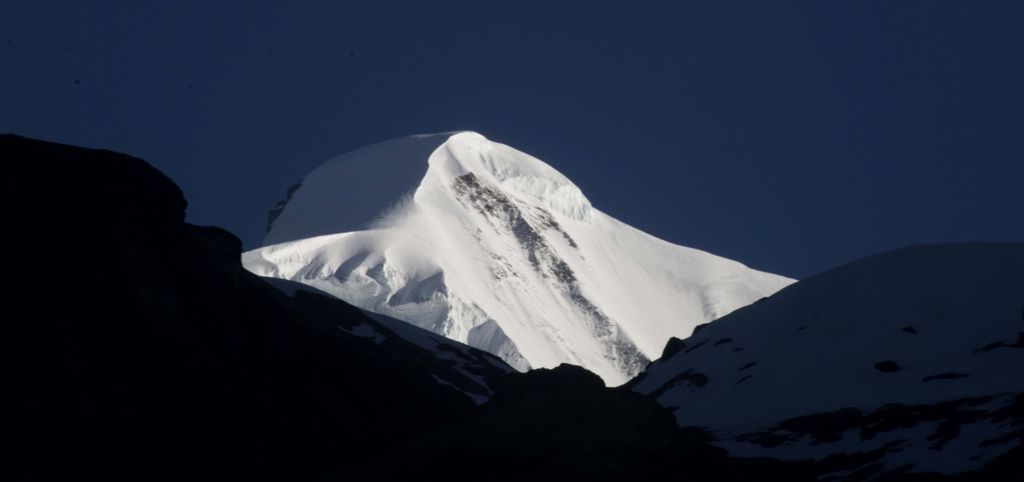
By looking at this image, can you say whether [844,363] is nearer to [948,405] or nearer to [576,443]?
[948,405]

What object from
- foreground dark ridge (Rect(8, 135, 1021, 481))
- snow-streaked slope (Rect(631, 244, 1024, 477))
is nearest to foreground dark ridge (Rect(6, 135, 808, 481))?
foreground dark ridge (Rect(8, 135, 1021, 481))

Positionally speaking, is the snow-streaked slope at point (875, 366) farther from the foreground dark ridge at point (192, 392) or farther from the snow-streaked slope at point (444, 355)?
the snow-streaked slope at point (444, 355)

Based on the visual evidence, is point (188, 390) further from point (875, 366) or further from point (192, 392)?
point (875, 366)

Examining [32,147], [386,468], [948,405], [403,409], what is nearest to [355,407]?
[403,409]

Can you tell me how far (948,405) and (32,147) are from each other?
45981mm

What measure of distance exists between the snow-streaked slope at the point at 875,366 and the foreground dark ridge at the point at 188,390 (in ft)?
17.5

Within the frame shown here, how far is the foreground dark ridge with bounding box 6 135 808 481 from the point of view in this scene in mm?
79312

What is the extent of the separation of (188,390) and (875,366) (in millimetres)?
42467

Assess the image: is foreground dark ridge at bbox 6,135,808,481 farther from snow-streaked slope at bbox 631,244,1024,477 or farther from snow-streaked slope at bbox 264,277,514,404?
snow-streaked slope at bbox 264,277,514,404

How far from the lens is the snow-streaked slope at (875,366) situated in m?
82.3

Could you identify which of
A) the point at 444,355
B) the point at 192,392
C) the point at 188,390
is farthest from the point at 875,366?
the point at 188,390

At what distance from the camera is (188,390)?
8531 cm

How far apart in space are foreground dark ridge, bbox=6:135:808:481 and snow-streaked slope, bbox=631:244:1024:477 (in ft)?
17.5

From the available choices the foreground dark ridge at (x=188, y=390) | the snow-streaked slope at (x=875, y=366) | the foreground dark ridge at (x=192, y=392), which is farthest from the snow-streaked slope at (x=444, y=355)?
the foreground dark ridge at (x=188, y=390)
